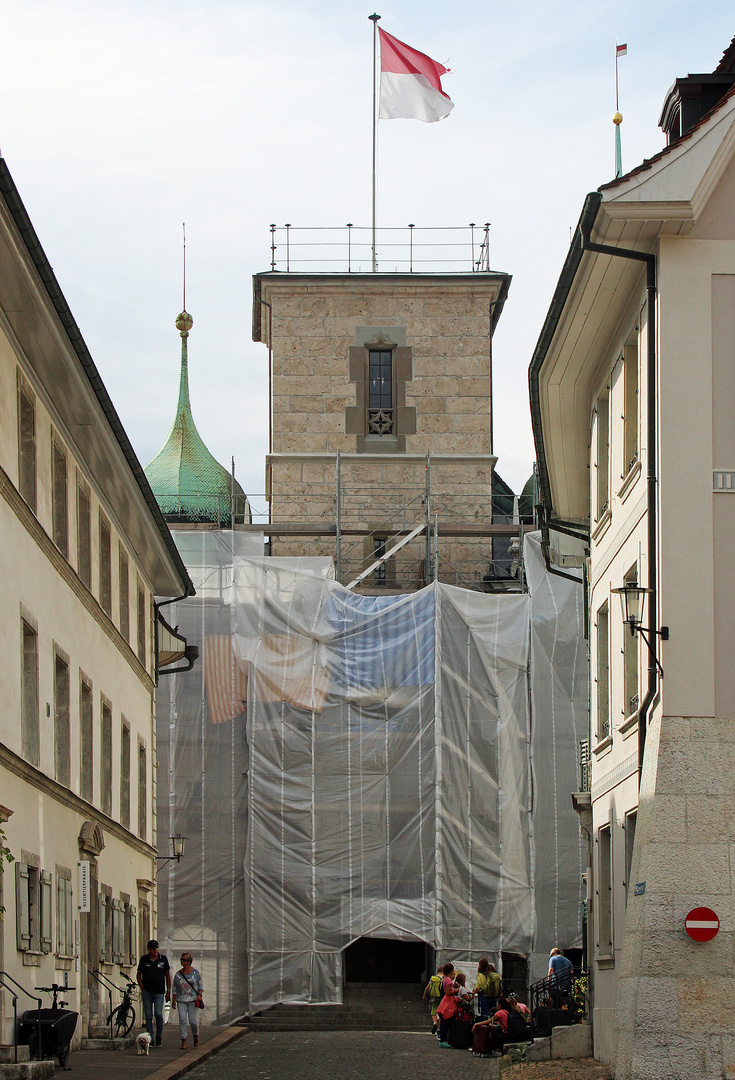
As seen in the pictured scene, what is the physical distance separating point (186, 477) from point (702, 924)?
4302cm

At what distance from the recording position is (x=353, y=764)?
37219 mm

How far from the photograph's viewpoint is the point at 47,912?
19406mm

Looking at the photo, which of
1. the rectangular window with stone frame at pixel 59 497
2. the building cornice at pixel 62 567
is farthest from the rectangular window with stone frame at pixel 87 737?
the rectangular window with stone frame at pixel 59 497

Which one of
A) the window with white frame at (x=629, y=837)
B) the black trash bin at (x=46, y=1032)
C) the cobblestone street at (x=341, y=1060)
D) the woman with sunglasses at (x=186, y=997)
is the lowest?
the cobblestone street at (x=341, y=1060)

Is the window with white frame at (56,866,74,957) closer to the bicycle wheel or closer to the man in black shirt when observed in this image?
the man in black shirt

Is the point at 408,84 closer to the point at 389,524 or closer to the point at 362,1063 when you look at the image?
the point at 389,524

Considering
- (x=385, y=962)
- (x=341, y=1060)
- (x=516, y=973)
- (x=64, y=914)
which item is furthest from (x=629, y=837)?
(x=385, y=962)

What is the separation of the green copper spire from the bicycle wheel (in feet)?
93.5

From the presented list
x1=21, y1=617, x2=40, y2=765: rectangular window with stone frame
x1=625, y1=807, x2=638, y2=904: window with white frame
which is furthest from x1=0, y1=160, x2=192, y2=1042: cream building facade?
x1=625, y1=807, x2=638, y2=904: window with white frame

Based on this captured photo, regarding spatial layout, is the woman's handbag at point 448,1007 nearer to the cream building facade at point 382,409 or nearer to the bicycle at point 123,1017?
the bicycle at point 123,1017

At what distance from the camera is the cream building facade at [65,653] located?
17.5 metres

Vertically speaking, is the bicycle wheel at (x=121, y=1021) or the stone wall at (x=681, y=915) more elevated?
the stone wall at (x=681, y=915)

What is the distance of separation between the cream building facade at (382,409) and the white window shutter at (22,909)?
90.8 feet

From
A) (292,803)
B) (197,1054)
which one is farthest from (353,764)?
(197,1054)
